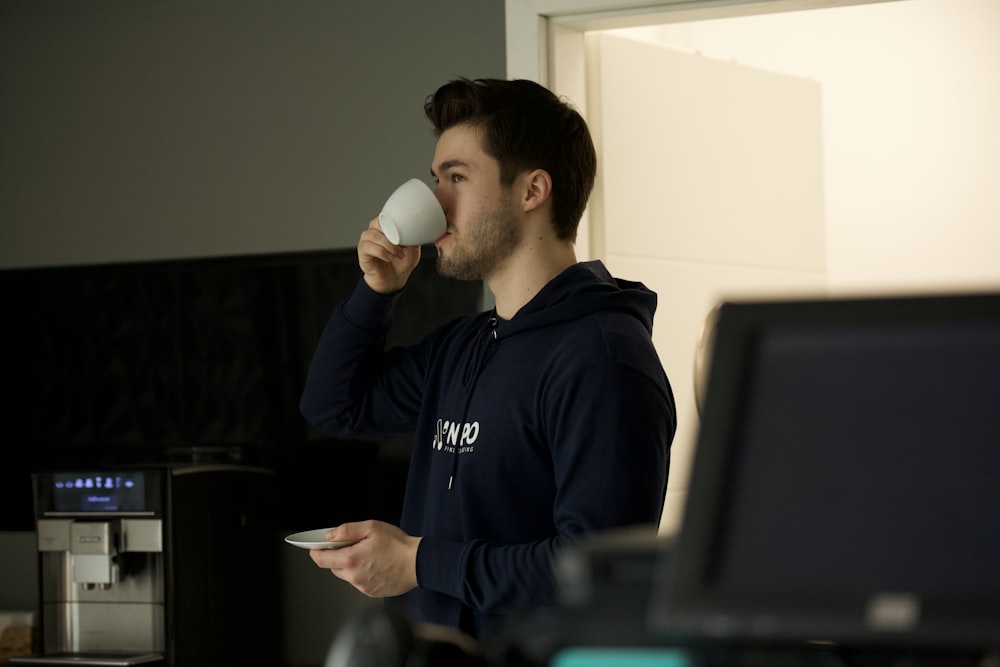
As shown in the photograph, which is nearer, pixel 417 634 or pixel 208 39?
pixel 417 634

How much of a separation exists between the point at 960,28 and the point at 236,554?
321 cm

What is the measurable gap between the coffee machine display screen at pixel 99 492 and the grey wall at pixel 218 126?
57 centimetres

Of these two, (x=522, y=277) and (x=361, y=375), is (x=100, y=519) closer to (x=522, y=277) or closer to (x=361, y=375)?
(x=361, y=375)

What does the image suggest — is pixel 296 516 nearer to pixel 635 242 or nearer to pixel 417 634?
pixel 635 242

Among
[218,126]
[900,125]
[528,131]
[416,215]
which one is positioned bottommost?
[416,215]

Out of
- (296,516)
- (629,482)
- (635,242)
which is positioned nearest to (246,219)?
(296,516)

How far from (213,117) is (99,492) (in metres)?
1.11

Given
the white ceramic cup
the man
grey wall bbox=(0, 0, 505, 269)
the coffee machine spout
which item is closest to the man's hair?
the man

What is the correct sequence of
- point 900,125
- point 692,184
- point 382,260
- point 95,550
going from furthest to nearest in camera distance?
point 900,125
point 692,184
point 95,550
point 382,260

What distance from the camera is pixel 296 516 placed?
329cm

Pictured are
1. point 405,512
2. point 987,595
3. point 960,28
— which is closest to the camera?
point 987,595

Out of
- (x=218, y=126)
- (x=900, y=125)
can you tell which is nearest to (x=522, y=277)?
(x=218, y=126)

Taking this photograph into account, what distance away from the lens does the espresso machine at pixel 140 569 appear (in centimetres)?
286

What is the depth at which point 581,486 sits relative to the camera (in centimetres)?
181
